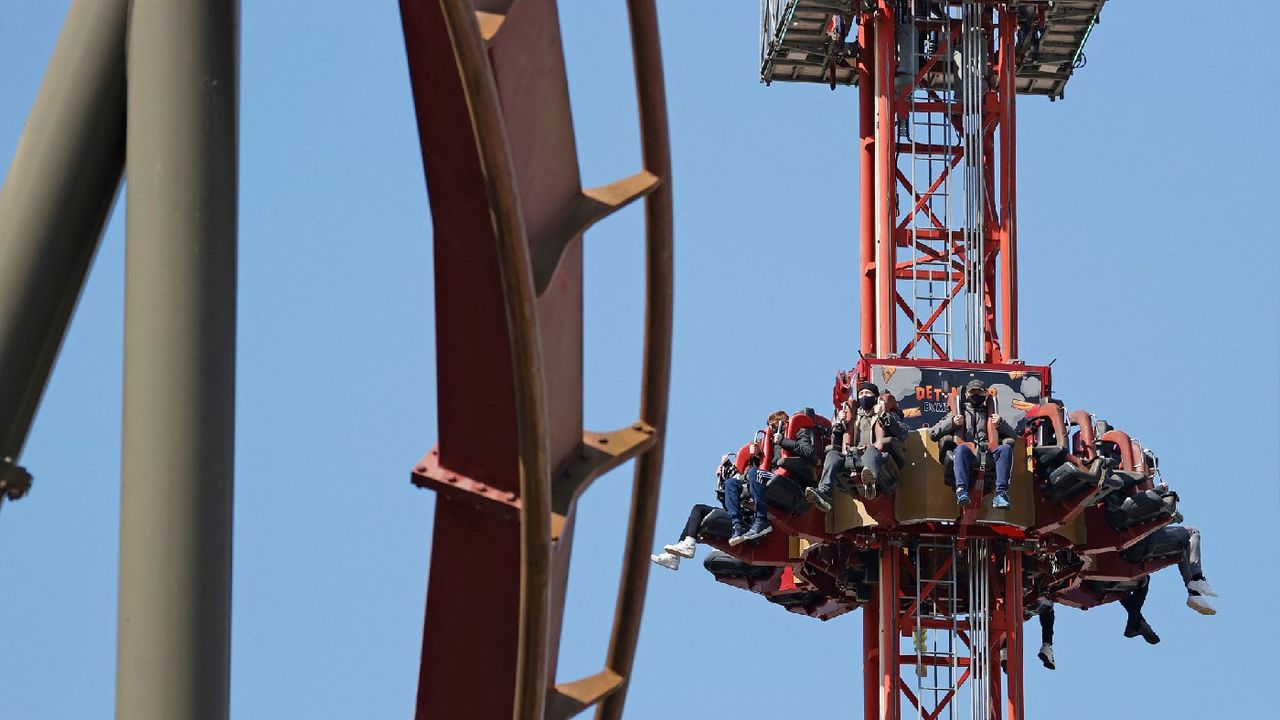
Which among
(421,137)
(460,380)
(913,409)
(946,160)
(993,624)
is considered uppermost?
(946,160)

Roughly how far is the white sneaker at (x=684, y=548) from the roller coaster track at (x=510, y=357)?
83.2ft

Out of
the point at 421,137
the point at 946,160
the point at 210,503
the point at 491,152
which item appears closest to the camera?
the point at 210,503

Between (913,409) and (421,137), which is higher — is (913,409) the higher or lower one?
the higher one

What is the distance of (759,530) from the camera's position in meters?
37.2

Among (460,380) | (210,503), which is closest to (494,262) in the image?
(460,380)

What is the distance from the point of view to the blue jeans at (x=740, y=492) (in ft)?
120

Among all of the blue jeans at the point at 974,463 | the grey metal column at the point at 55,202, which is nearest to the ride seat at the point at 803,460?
the blue jeans at the point at 974,463

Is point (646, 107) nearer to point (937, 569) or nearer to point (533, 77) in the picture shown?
point (533, 77)

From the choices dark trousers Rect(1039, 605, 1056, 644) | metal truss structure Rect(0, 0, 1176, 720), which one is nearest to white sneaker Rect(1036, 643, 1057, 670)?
dark trousers Rect(1039, 605, 1056, 644)

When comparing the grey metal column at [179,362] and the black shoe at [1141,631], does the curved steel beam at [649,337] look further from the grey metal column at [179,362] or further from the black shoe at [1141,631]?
the black shoe at [1141,631]

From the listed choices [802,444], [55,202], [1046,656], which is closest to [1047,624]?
[1046,656]

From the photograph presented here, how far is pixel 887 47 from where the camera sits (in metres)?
41.5

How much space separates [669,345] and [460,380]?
34.4 inches

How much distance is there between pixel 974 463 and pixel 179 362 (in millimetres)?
27828
